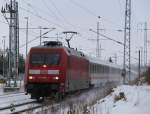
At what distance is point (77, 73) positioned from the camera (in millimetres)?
31484

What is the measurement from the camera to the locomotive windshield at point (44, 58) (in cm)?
2750

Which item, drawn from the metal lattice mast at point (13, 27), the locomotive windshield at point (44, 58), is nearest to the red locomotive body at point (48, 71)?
the locomotive windshield at point (44, 58)

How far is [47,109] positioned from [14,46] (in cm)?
3674

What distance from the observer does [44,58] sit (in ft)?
90.6

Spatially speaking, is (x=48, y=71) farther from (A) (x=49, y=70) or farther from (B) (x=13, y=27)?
(B) (x=13, y=27)

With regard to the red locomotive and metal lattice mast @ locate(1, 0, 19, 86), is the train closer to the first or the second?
the red locomotive

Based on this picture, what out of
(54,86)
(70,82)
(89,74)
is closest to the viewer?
(54,86)

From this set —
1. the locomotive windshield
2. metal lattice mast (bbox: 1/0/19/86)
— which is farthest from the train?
metal lattice mast (bbox: 1/0/19/86)

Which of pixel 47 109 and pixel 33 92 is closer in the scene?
pixel 47 109

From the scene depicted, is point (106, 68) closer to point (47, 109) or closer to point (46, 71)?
point (46, 71)

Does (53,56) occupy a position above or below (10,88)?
above

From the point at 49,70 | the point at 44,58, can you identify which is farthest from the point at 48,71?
the point at 44,58

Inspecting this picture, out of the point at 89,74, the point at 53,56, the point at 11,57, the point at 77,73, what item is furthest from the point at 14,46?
the point at 53,56

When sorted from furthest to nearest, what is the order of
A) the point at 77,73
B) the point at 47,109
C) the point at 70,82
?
the point at 77,73 → the point at 70,82 → the point at 47,109
